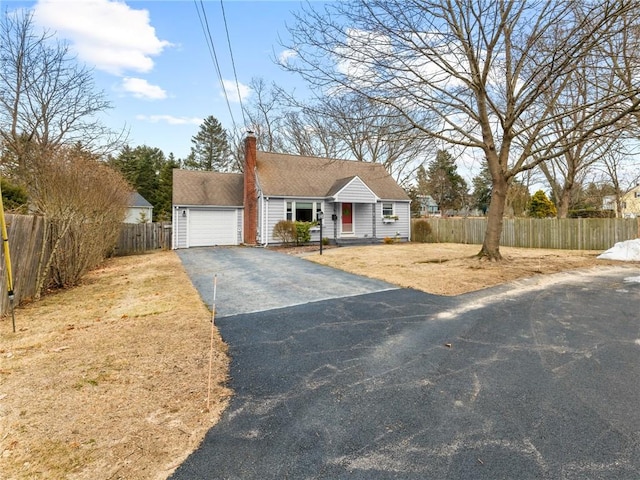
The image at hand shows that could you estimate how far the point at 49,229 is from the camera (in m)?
6.88

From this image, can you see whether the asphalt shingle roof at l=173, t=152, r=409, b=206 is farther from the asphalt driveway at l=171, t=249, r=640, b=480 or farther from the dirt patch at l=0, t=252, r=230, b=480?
the asphalt driveway at l=171, t=249, r=640, b=480

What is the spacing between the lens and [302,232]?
700 inches

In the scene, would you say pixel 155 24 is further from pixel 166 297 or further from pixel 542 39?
pixel 542 39

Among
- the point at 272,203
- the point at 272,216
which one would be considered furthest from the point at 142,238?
the point at 272,203

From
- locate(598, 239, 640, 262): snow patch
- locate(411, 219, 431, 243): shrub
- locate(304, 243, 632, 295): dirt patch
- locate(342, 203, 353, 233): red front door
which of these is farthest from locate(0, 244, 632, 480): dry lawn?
locate(411, 219, 431, 243): shrub

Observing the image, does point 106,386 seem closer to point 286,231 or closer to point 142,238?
point 286,231

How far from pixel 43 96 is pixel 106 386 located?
17.1 metres

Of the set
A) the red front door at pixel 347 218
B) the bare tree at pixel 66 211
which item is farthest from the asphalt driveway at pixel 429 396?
the red front door at pixel 347 218

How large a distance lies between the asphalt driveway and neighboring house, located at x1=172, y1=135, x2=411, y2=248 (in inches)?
498

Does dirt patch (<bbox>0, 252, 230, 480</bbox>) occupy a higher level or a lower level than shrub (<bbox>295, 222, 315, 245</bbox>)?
lower

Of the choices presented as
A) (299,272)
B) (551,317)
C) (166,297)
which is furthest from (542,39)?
(166,297)

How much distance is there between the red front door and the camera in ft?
65.3

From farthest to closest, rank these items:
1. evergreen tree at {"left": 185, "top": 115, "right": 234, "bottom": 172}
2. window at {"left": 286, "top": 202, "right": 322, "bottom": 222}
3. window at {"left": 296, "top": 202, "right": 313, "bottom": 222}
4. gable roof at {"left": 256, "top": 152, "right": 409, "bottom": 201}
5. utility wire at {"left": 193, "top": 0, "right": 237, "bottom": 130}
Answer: evergreen tree at {"left": 185, "top": 115, "right": 234, "bottom": 172}
window at {"left": 296, "top": 202, "right": 313, "bottom": 222}
gable roof at {"left": 256, "top": 152, "right": 409, "bottom": 201}
window at {"left": 286, "top": 202, "right": 322, "bottom": 222}
utility wire at {"left": 193, "top": 0, "right": 237, "bottom": 130}

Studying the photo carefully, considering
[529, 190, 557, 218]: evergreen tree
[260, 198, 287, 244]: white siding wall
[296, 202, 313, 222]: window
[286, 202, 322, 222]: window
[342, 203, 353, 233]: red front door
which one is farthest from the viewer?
[529, 190, 557, 218]: evergreen tree
